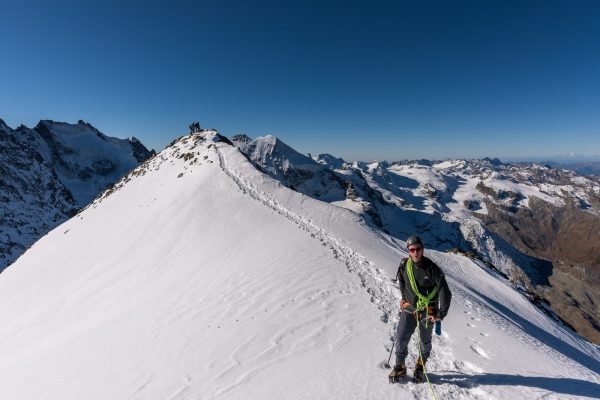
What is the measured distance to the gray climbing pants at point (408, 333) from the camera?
8.16 metres

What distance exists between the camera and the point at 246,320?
41.6ft

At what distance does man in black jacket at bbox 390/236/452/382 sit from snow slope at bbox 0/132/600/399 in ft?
2.83

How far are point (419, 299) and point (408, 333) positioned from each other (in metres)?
1.08

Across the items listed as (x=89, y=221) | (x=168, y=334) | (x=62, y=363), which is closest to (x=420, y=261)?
(x=168, y=334)

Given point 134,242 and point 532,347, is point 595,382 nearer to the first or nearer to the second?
point 532,347

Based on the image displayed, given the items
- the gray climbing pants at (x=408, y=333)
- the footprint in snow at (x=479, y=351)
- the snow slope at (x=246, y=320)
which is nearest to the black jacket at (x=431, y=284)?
the gray climbing pants at (x=408, y=333)

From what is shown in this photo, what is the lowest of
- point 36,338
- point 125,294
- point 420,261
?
point 36,338

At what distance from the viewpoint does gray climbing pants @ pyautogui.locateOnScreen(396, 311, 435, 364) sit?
816 centimetres

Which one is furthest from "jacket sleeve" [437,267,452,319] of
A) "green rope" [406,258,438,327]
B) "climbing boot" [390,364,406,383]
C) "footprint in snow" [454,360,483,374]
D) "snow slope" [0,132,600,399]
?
"footprint in snow" [454,360,483,374]

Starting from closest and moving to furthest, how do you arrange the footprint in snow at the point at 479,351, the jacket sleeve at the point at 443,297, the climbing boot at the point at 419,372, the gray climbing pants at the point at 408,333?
the jacket sleeve at the point at 443,297 < the gray climbing pants at the point at 408,333 < the climbing boot at the point at 419,372 < the footprint in snow at the point at 479,351

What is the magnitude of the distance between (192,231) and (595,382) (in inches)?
930

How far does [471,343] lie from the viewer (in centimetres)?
1056

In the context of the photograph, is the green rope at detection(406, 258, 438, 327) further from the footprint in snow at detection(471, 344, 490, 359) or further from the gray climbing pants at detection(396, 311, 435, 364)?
the footprint in snow at detection(471, 344, 490, 359)

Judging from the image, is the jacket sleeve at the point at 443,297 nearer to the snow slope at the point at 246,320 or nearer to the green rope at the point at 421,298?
the green rope at the point at 421,298
